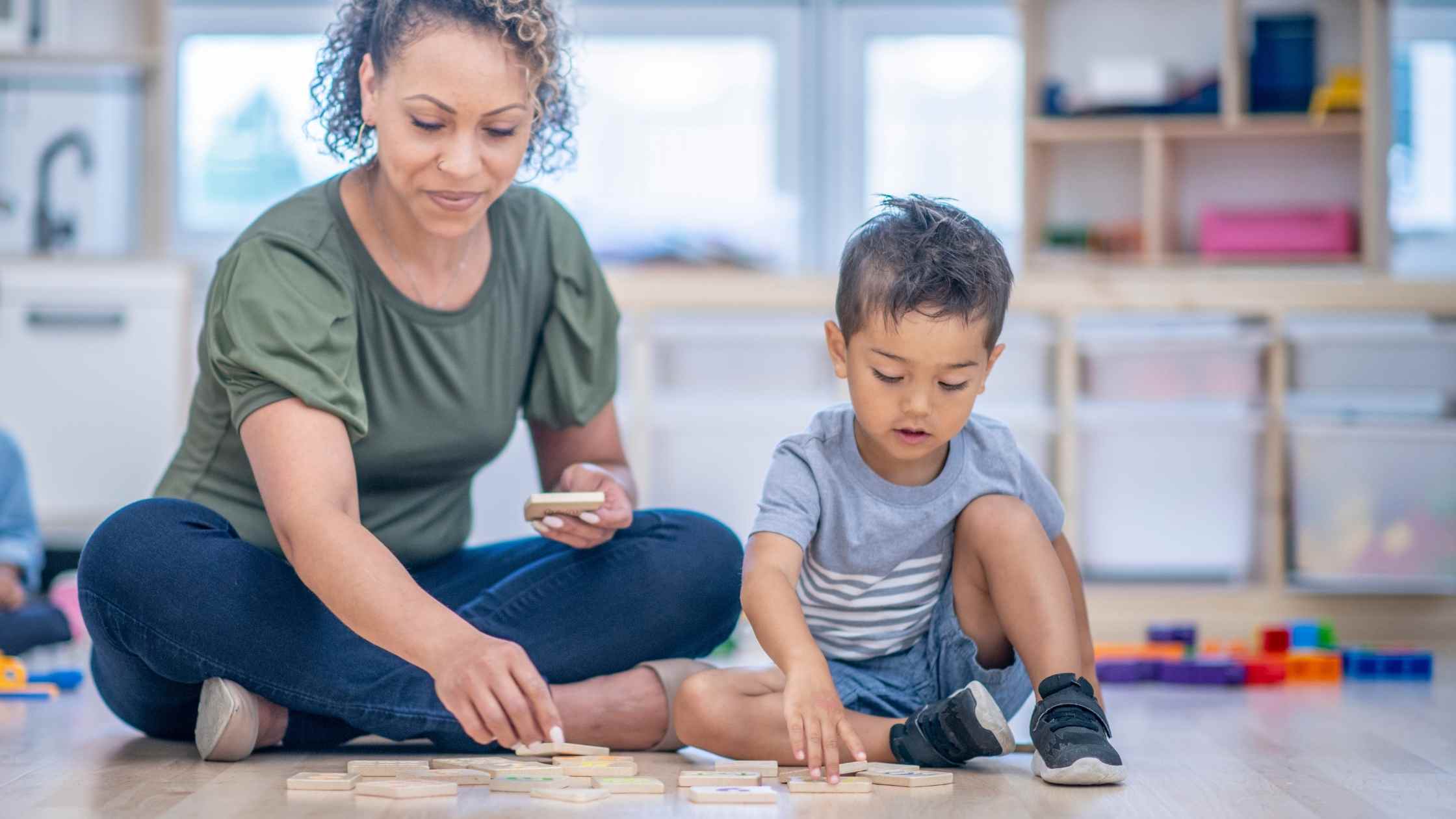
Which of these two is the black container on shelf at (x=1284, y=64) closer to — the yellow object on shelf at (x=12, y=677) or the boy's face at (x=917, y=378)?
the boy's face at (x=917, y=378)

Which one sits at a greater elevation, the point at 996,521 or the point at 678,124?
the point at 678,124

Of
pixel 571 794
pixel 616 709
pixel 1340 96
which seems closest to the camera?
pixel 571 794

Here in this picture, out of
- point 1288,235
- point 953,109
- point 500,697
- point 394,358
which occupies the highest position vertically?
point 953,109

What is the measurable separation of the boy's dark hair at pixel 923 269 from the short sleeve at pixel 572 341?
304 mm

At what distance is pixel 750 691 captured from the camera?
1521 mm

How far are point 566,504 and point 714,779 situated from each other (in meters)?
0.32

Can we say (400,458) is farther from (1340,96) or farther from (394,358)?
(1340,96)

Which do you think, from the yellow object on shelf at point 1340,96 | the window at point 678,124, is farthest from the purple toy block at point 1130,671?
the window at point 678,124

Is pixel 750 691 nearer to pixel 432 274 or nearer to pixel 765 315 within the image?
pixel 432 274

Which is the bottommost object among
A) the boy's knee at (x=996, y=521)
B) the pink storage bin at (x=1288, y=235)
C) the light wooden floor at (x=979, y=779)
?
the light wooden floor at (x=979, y=779)

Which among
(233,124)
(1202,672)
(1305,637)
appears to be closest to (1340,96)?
(1305,637)

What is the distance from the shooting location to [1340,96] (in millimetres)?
3492

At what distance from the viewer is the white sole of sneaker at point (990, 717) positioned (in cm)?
137

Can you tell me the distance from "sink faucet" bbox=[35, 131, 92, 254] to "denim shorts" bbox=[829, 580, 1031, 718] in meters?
2.65
